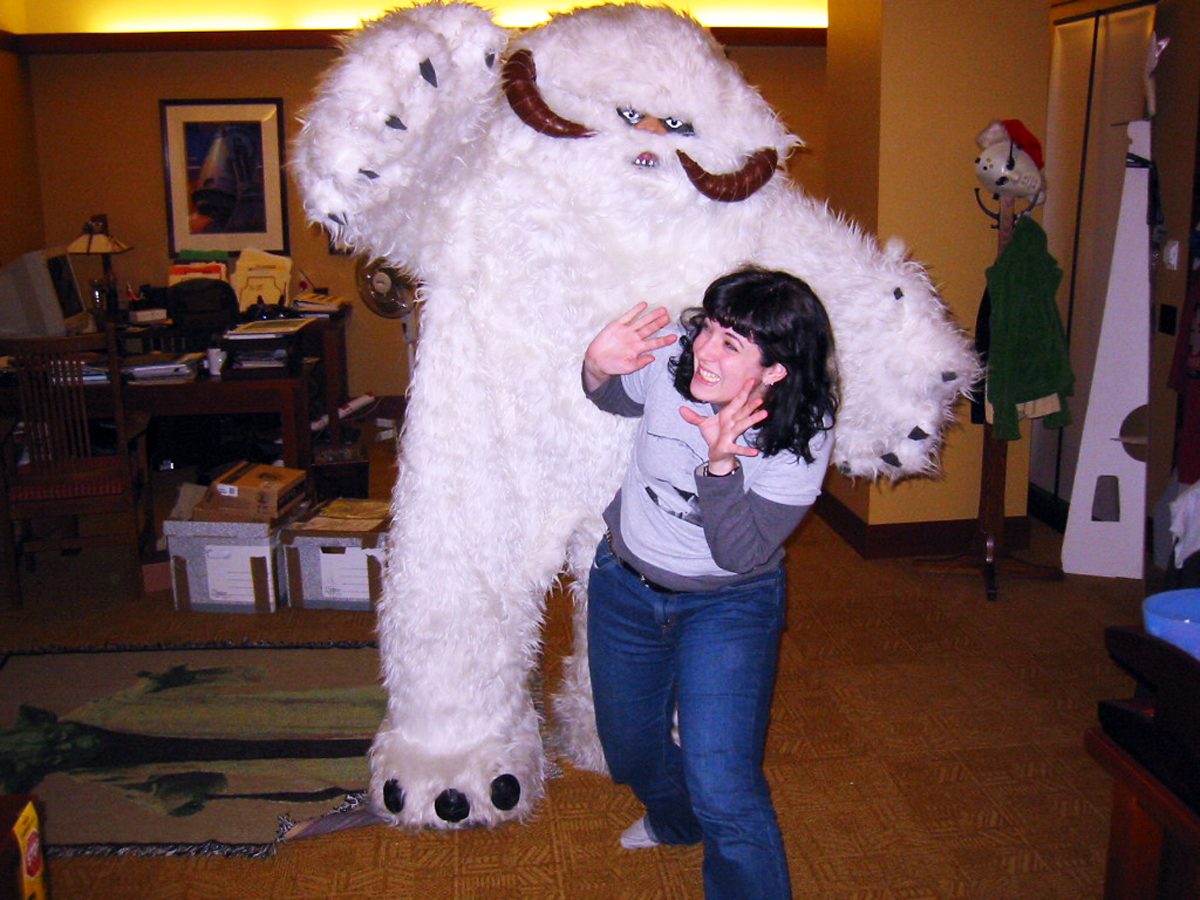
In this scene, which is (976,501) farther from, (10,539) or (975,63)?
(10,539)

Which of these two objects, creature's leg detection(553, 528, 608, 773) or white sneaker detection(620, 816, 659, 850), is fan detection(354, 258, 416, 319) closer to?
creature's leg detection(553, 528, 608, 773)

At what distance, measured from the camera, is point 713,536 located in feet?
4.62

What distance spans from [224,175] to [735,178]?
4.92 metres

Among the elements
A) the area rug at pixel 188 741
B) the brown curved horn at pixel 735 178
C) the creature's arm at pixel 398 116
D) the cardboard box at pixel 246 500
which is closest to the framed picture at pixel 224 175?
the cardboard box at pixel 246 500

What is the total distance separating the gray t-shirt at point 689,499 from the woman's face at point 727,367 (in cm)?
9

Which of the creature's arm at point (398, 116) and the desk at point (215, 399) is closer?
the creature's arm at point (398, 116)

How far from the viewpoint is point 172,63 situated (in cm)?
570

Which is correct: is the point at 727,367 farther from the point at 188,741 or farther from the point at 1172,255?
the point at 1172,255

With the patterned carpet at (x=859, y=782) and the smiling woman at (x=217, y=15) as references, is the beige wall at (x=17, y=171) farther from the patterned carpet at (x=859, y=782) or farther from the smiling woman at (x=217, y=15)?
the patterned carpet at (x=859, y=782)

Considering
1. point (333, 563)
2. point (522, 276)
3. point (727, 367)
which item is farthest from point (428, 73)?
point (333, 563)

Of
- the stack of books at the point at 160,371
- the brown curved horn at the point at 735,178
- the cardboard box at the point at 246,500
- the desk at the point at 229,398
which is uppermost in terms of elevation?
the brown curved horn at the point at 735,178

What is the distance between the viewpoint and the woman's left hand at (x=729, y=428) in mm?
1361

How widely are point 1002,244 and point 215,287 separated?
3552mm

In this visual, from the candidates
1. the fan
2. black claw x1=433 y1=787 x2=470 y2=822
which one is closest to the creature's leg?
black claw x1=433 y1=787 x2=470 y2=822
